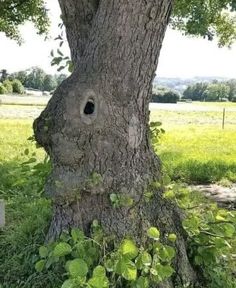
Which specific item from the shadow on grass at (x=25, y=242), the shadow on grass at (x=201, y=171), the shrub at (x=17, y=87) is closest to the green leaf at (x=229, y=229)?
the shadow on grass at (x=25, y=242)

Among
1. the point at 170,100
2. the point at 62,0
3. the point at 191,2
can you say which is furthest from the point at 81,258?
the point at 170,100

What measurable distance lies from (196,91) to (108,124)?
43.3 metres

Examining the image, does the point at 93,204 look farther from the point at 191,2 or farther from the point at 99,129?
the point at 191,2

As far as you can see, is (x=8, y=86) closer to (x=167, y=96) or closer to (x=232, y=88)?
(x=167, y=96)

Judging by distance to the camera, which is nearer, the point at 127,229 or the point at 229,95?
→ the point at 127,229

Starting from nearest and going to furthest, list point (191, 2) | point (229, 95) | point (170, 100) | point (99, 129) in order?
1. point (99, 129)
2. point (191, 2)
3. point (170, 100)
4. point (229, 95)

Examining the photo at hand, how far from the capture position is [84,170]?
2.71m

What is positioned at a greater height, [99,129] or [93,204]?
[99,129]

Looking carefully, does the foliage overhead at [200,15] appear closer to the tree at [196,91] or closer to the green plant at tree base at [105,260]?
the green plant at tree base at [105,260]

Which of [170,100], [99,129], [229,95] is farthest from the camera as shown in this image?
[229,95]

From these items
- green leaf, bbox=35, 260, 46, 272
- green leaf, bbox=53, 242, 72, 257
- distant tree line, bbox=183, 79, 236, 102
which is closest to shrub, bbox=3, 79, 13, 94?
distant tree line, bbox=183, 79, 236, 102

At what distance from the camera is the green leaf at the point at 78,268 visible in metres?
2.28

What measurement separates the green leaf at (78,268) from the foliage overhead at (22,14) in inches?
301

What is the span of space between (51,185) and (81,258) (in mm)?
490
